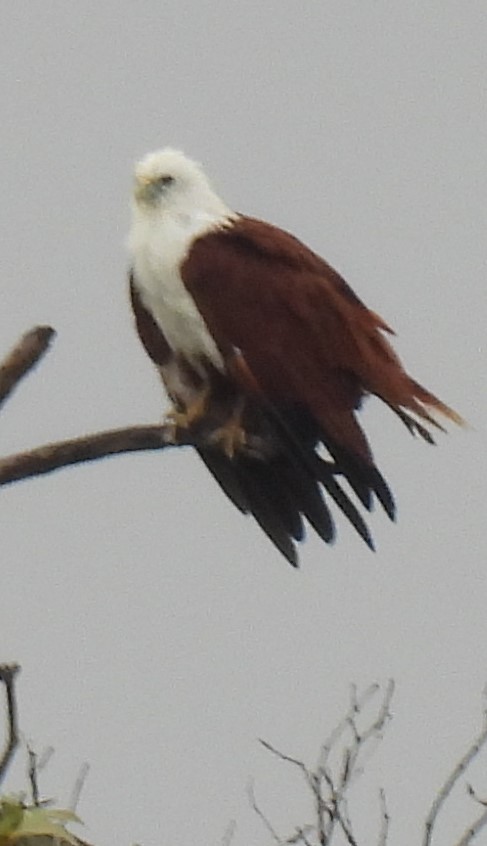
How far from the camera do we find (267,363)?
3.47 metres

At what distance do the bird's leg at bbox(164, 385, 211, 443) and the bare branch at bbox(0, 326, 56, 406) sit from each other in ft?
1.62

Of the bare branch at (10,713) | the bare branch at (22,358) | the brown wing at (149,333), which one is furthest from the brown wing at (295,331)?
the bare branch at (10,713)

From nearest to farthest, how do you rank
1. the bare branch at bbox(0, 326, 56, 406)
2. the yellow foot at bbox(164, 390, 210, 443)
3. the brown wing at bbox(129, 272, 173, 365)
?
the bare branch at bbox(0, 326, 56, 406) → the yellow foot at bbox(164, 390, 210, 443) → the brown wing at bbox(129, 272, 173, 365)

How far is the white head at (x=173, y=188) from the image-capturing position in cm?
376

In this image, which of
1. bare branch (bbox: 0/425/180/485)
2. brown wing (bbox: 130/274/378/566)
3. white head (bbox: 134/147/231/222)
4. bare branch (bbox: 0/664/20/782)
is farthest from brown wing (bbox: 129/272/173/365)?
bare branch (bbox: 0/664/20/782)

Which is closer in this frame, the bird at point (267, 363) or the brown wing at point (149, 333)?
the bird at point (267, 363)

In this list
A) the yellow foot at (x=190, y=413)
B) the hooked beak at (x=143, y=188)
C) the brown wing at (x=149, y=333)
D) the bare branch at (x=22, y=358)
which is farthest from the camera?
the hooked beak at (x=143, y=188)

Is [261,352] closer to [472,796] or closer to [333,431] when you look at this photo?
[333,431]

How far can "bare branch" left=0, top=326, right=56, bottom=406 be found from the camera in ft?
9.38

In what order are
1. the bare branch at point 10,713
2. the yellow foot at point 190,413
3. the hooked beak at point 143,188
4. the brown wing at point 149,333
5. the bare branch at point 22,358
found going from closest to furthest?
1. the bare branch at point 10,713
2. the bare branch at point 22,358
3. the yellow foot at point 190,413
4. the brown wing at point 149,333
5. the hooked beak at point 143,188

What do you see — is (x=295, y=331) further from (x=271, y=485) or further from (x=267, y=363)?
(x=271, y=485)

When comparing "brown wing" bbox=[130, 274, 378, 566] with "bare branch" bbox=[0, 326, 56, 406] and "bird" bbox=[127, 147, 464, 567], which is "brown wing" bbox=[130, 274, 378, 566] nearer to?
"bird" bbox=[127, 147, 464, 567]

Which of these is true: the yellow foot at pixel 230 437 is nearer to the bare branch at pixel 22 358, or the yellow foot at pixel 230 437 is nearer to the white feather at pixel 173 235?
the white feather at pixel 173 235

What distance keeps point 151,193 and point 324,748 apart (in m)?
1.27
